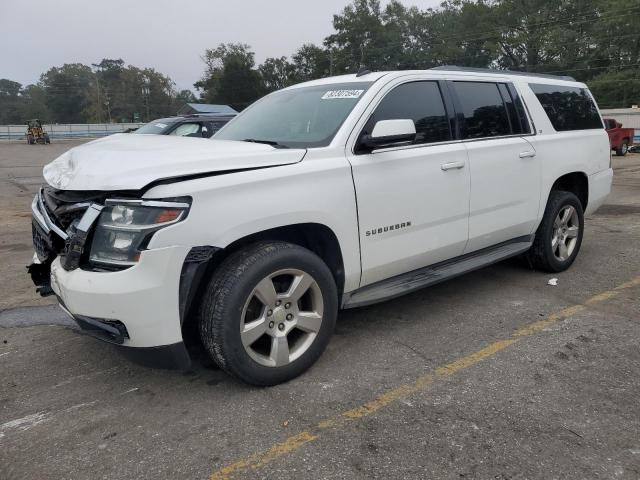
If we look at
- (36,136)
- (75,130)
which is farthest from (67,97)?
(36,136)

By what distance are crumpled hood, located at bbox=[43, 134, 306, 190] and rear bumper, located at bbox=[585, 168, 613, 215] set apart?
3.74 metres

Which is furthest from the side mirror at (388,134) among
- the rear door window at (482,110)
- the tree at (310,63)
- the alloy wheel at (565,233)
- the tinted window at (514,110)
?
the tree at (310,63)

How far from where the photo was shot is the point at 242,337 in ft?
9.45

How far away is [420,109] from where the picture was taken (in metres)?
3.88

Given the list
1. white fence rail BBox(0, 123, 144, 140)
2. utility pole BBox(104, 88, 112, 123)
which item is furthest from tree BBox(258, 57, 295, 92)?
utility pole BBox(104, 88, 112, 123)

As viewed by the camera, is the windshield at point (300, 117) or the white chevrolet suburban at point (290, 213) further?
the windshield at point (300, 117)

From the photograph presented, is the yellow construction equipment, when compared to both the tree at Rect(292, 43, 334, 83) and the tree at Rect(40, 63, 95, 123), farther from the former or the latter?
the tree at Rect(40, 63, 95, 123)

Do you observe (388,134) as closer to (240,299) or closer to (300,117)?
(300,117)

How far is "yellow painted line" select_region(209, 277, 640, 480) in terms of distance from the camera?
2423 mm

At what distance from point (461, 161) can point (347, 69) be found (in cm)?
7597

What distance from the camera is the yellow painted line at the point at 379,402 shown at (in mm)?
2423

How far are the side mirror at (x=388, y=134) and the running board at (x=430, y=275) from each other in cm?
97

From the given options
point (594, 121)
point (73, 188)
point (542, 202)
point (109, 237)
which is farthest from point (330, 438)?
point (594, 121)

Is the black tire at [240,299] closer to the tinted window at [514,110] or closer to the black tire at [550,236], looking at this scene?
the tinted window at [514,110]
